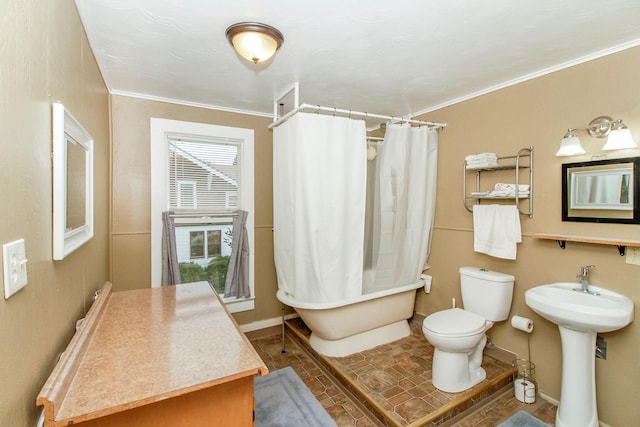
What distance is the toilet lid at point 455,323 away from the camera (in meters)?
2.11

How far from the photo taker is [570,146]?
2.00 m

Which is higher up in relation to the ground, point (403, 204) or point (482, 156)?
point (482, 156)

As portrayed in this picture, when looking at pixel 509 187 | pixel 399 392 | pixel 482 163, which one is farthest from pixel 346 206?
pixel 399 392

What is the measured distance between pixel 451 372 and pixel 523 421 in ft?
1.65

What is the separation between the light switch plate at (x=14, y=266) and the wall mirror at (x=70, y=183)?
28cm

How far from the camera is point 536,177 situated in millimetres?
2281

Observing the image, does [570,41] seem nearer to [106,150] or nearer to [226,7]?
[226,7]

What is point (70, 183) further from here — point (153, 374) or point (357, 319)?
point (357, 319)

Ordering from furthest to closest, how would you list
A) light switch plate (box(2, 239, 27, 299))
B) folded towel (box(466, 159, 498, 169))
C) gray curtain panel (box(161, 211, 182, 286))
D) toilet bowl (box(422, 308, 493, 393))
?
gray curtain panel (box(161, 211, 182, 286)), folded towel (box(466, 159, 498, 169)), toilet bowl (box(422, 308, 493, 393)), light switch plate (box(2, 239, 27, 299))

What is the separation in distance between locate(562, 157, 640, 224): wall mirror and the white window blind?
279 centimetres

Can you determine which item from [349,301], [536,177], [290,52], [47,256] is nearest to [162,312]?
[47,256]

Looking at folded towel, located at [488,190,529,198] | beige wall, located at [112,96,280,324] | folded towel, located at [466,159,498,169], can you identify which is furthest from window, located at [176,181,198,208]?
folded towel, located at [488,190,529,198]

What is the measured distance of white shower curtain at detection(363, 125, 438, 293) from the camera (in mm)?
2721

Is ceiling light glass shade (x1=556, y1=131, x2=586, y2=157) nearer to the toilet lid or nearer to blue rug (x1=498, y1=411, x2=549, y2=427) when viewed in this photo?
the toilet lid
